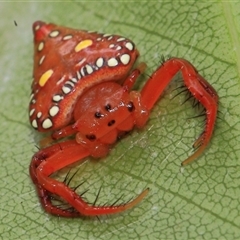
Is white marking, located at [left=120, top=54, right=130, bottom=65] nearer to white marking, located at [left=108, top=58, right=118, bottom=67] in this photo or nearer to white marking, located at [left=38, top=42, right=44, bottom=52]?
white marking, located at [left=108, top=58, right=118, bottom=67]

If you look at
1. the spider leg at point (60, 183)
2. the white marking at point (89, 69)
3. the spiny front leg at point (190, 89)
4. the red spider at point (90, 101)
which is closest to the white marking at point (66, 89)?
the red spider at point (90, 101)

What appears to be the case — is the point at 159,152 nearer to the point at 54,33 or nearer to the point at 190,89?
the point at 190,89

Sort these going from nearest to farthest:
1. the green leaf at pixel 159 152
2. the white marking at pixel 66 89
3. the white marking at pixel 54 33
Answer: the green leaf at pixel 159 152
the white marking at pixel 66 89
the white marking at pixel 54 33

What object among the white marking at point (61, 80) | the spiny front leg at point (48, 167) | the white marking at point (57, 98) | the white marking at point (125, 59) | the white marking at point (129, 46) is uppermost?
the white marking at point (129, 46)

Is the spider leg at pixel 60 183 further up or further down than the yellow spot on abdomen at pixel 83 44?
further down

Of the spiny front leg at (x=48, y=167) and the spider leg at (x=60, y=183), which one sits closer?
the spider leg at (x=60, y=183)

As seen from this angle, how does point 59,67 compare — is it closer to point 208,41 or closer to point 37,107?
point 37,107

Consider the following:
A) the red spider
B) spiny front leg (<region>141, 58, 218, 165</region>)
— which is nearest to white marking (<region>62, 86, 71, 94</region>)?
the red spider

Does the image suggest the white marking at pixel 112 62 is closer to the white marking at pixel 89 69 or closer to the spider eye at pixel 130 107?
the white marking at pixel 89 69
